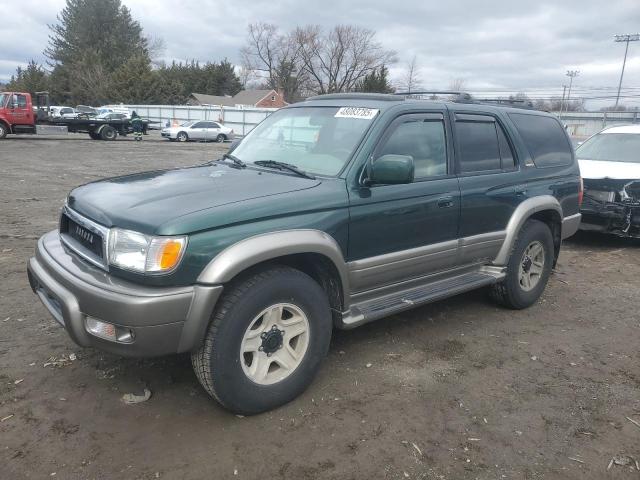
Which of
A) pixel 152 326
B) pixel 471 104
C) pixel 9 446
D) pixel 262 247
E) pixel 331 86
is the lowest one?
pixel 9 446

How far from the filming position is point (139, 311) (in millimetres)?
2570

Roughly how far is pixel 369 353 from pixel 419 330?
2.19 ft

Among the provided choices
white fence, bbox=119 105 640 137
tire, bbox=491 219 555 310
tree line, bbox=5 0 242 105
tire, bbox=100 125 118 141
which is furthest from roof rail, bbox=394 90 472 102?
tree line, bbox=5 0 242 105

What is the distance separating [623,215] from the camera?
7184 millimetres

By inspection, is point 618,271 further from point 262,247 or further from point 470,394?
point 262,247

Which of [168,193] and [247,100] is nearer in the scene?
[168,193]

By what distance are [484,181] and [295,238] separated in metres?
2.02

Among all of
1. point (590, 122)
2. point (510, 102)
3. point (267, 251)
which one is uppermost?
point (590, 122)

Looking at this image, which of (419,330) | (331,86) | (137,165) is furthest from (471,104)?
(331,86)

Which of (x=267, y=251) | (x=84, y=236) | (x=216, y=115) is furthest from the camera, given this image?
(x=216, y=115)

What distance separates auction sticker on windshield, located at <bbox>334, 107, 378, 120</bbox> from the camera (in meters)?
3.71

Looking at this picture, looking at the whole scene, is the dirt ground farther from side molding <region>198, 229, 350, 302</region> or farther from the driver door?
side molding <region>198, 229, 350, 302</region>

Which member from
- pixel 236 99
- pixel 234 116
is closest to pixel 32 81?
pixel 236 99

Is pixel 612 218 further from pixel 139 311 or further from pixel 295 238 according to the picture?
pixel 139 311
